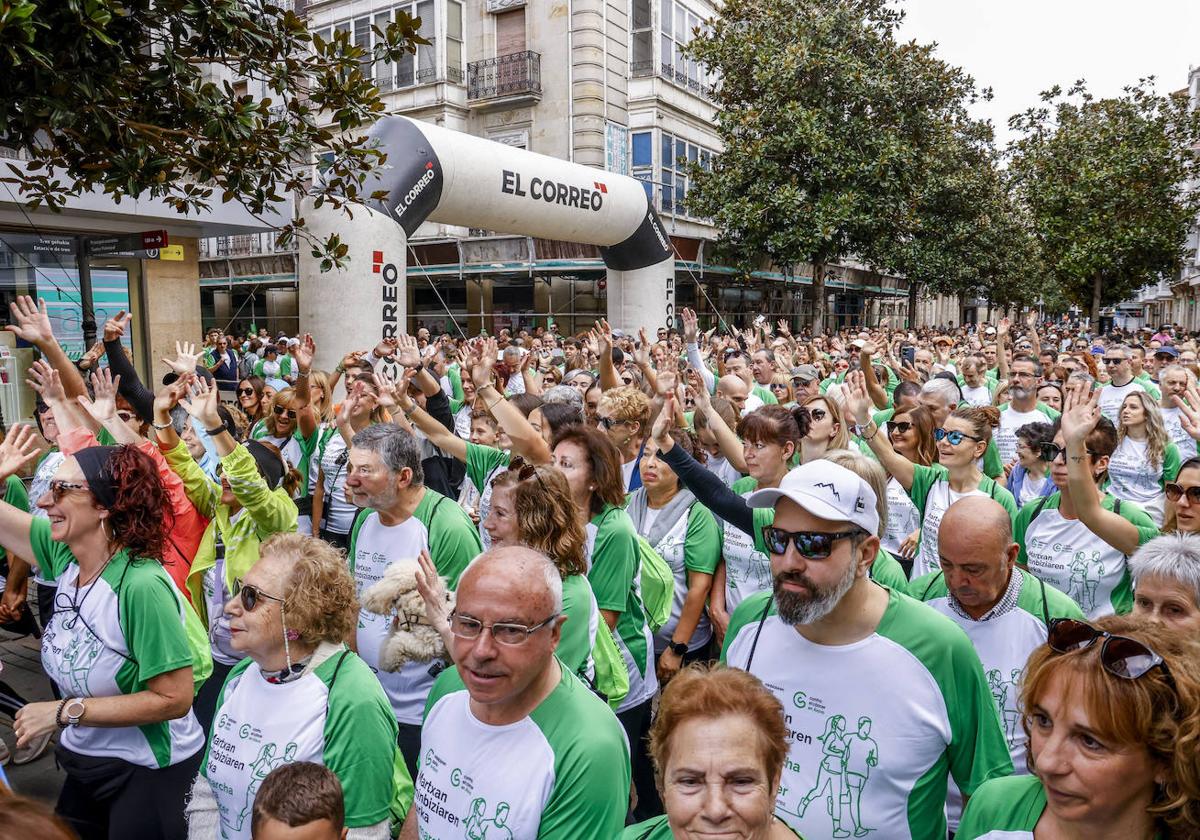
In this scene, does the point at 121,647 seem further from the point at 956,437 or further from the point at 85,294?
the point at 85,294

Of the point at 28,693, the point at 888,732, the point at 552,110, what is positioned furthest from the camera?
the point at 552,110

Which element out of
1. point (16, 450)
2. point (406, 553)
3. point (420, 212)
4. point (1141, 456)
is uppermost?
point (420, 212)

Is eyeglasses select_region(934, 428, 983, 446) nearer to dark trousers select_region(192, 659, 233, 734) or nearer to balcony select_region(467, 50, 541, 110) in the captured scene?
dark trousers select_region(192, 659, 233, 734)

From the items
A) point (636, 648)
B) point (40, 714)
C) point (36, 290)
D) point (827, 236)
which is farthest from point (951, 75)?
point (40, 714)

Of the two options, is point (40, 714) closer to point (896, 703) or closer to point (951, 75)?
point (896, 703)

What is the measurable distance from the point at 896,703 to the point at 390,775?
4.93 ft

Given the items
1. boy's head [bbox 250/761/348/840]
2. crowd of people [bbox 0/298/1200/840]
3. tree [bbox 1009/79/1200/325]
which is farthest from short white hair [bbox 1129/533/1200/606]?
tree [bbox 1009/79/1200/325]

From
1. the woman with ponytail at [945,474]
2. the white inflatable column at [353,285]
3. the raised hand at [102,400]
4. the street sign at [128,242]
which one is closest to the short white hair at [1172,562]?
the woman with ponytail at [945,474]

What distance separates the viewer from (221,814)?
8.93 feet

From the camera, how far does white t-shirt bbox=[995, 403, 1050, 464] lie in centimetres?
718

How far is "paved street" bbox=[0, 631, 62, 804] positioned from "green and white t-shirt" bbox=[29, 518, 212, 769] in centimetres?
77

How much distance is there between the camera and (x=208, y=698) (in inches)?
163

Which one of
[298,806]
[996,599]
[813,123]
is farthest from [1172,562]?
[813,123]

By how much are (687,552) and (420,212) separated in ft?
28.7
